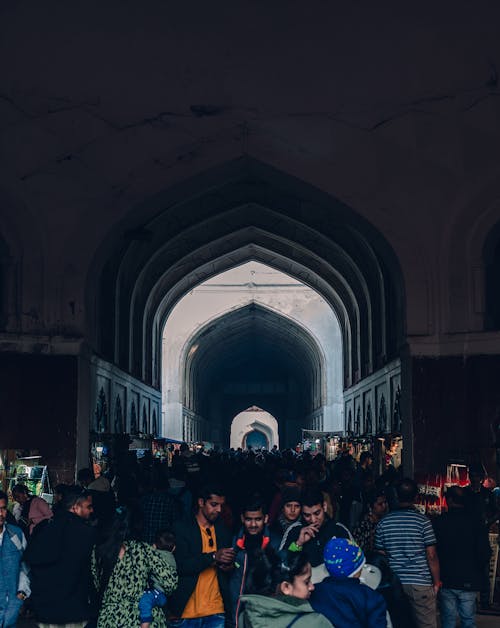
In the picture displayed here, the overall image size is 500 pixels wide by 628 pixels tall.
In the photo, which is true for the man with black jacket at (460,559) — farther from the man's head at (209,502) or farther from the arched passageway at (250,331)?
the arched passageway at (250,331)

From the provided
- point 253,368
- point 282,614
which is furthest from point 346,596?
point 253,368

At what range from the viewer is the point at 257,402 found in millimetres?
47938

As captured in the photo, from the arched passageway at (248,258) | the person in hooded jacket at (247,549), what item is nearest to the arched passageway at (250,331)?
the arched passageway at (248,258)

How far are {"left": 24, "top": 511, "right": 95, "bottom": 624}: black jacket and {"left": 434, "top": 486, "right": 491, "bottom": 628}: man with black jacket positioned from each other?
2481 mm

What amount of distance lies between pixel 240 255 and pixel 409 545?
16226mm

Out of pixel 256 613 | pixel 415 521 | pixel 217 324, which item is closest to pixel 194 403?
pixel 217 324

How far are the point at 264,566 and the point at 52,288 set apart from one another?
30.8ft

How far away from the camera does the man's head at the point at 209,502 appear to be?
19.1 ft

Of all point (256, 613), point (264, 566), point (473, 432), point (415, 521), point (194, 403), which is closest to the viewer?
point (256, 613)

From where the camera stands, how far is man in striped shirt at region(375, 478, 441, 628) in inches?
247

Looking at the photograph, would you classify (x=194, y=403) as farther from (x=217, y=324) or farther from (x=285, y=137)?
(x=285, y=137)

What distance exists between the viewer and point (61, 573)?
5551 millimetres

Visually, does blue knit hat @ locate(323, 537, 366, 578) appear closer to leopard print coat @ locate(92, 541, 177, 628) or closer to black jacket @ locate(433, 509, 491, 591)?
leopard print coat @ locate(92, 541, 177, 628)

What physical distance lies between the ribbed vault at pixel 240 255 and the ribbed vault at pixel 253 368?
346 inches
